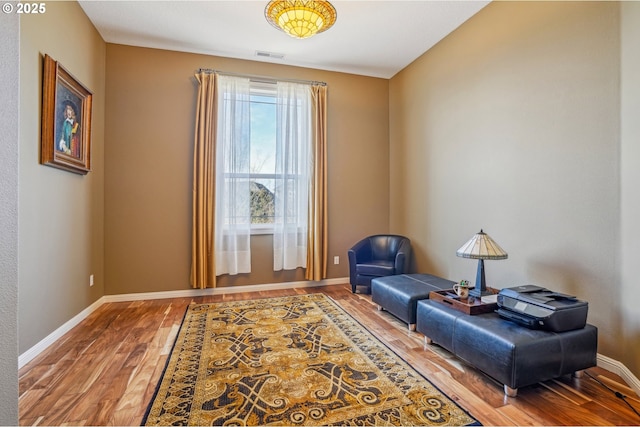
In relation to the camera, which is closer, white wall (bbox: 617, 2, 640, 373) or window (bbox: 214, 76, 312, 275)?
white wall (bbox: 617, 2, 640, 373)

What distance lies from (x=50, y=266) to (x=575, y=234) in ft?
14.1

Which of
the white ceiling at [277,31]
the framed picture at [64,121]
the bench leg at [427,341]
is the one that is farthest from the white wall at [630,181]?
the framed picture at [64,121]

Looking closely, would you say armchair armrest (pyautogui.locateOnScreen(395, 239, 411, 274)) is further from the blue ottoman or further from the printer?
the printer

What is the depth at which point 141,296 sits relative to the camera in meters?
3.84

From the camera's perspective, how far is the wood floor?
166cm

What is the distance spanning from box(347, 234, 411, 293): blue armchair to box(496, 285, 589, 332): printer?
1813 millimetres

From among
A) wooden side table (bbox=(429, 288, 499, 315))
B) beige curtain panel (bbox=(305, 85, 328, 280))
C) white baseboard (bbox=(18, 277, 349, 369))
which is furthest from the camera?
beige curtain panel (bbox=(305, 85, 328, 280))

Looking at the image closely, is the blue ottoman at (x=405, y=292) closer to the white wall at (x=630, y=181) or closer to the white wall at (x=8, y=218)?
the white wall at (x=630, y=181)

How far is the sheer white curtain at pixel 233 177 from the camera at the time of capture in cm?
405

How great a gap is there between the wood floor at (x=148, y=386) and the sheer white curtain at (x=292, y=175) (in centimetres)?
179

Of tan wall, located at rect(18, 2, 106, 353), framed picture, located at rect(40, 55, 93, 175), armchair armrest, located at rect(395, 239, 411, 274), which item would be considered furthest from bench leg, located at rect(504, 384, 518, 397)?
framed picture, located at rect(40, 55, 93, 175)

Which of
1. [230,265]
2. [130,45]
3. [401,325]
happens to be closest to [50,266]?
[230,265]

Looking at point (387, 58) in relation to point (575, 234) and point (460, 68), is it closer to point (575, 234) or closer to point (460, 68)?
point (460, 68)

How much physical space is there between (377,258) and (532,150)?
240 cm
